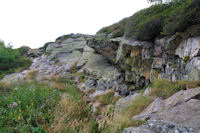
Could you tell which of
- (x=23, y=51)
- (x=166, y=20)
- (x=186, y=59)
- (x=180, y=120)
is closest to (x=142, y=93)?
(x=186, y=59)

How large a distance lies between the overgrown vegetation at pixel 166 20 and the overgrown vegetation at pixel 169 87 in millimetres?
1992

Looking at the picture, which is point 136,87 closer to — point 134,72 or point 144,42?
point 134,72

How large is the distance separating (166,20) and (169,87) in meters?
2.78

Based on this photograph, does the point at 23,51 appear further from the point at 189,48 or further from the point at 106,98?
the point at 189,48

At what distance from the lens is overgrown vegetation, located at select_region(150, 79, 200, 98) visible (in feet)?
9.39

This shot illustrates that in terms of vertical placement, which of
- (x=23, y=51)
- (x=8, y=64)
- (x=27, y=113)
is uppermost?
(x=23, y=51)

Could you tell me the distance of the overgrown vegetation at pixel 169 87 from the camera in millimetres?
2861

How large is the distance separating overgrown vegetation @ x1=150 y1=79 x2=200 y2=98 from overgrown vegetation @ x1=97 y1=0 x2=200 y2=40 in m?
1.99

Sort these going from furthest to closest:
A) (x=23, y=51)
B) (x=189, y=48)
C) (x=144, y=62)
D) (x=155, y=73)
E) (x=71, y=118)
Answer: (x=23, y=51)
(x=144, y=62)
(x=155, y=73)
(x=71, y=118)
(x=189, y=48)

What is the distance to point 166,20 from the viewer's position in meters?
4.77

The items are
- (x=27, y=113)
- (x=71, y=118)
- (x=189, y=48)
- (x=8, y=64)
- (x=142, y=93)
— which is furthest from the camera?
(x=8, y=64)

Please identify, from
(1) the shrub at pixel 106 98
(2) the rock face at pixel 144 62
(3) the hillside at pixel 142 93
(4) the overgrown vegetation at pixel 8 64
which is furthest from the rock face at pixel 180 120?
(4) the overgrown vegetation at pixel 8 64

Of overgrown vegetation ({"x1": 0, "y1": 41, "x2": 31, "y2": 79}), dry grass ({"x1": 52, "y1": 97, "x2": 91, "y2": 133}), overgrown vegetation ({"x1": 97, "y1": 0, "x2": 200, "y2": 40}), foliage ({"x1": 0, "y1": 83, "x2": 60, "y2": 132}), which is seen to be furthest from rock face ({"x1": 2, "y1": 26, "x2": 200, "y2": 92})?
overgrown vegetation ({"x1": 0, "y1": 41, "x2": 31, "y2": 79})

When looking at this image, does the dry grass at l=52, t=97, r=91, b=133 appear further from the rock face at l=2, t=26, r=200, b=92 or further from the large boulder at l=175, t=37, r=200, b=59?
the large boulder at l=175, t=37, r=200, b=59
